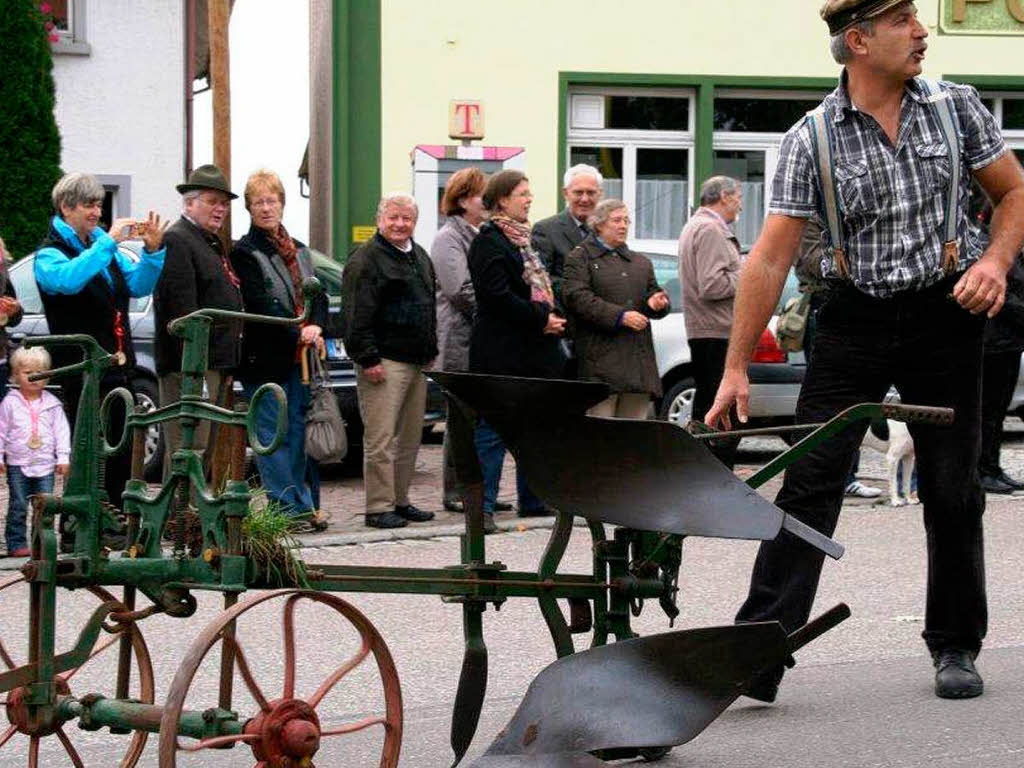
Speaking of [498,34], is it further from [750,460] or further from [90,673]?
[90,673]

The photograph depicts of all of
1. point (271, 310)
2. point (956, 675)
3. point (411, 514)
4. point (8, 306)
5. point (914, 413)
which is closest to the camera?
point (914, 413)

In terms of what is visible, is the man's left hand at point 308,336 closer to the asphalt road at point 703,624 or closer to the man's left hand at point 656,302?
the asphalt road at point 703,624

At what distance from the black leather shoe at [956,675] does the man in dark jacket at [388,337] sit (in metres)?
4.58

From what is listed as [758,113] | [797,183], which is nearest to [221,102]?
[797,183]

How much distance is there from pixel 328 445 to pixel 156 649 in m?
2.97

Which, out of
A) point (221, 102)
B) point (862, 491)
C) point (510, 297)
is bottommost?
point (862, 491)

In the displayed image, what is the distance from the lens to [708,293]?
36.8 feet

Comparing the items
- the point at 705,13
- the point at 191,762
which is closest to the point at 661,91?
the point at 705,13

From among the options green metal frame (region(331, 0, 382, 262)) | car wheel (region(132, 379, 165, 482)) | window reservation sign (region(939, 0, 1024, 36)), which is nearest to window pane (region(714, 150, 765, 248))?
window reservation sign (region(939, 0, 1024, 36))

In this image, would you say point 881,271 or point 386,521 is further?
point 386,521

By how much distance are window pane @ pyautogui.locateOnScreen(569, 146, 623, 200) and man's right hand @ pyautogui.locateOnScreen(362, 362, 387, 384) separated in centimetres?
1088

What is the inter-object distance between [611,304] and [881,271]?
483 centimetres

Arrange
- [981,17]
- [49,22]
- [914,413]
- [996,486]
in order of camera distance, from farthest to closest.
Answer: [49,22] < [981,17] < [996,486] < [914,413]

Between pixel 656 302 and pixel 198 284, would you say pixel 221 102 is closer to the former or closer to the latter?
pixel 198 284
